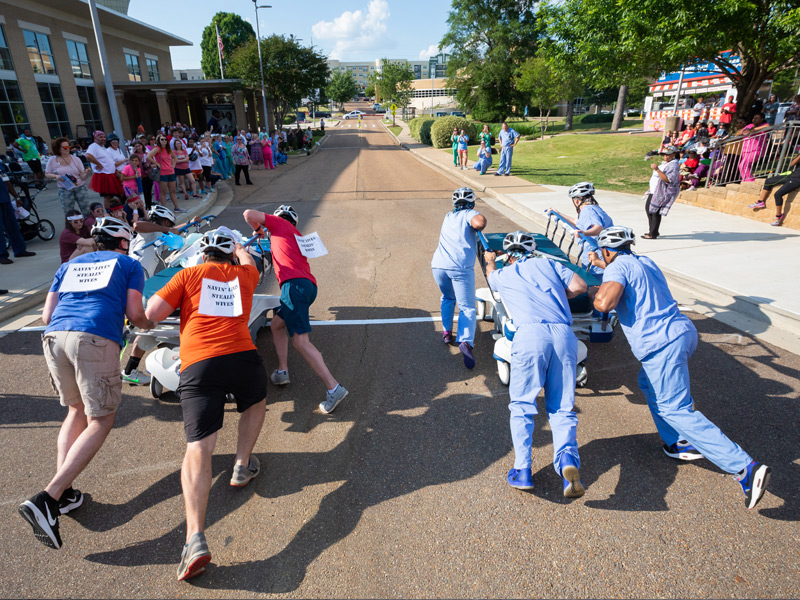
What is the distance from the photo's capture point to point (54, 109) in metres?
24.0

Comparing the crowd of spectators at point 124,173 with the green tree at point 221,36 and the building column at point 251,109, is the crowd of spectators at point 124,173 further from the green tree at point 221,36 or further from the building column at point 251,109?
the green tree at point 221,36

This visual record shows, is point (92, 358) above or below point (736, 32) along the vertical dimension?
below

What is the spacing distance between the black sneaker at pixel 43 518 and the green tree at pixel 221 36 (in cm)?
8728

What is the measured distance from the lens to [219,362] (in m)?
3.13

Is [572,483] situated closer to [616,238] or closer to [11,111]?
[616,238]

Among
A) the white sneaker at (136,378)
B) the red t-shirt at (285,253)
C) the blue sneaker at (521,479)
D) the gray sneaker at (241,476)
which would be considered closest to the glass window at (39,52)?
the white sneaker at (136,378)

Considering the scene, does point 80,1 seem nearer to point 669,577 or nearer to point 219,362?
point 219,362

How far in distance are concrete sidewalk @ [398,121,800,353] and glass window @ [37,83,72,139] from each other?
2368 centimetres

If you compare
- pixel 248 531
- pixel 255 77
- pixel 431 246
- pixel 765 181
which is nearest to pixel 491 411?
pixel 248 531

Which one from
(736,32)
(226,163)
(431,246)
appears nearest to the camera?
(431,246)

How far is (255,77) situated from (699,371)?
39146 millimetres

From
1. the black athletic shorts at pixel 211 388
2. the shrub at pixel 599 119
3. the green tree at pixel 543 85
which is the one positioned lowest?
the black athletic shorts at pixel 211 388

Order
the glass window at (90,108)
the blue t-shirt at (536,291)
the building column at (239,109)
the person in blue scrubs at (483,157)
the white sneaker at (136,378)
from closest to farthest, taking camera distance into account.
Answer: the blue t-shirt at (536,291) → the white sneaker at (136,378) → the person in blue scrubs at (483,157) → the glass window at (90,108) → the building column at (239,109)

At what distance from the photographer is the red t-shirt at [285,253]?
445 centimetres
